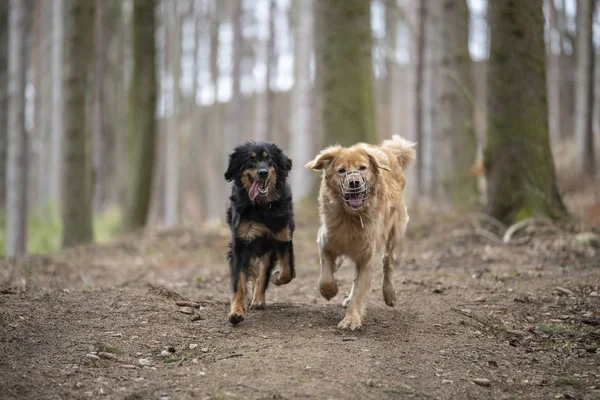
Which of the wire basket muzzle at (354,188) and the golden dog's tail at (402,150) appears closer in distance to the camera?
the wire basket muzzle at (354,188)

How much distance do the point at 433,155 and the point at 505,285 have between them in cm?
1017

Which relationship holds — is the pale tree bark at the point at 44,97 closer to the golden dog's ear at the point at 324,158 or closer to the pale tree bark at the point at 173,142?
the pale tree bark at the point at 173,142

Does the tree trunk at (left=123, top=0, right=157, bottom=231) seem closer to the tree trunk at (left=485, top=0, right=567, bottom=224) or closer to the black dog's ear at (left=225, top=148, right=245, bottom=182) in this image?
the tree trunk at (left=485, top=0, right=567, bottom=224)

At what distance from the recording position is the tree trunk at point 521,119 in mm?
8805

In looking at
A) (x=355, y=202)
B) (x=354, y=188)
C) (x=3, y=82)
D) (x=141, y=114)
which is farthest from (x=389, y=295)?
(x=3, y=82)

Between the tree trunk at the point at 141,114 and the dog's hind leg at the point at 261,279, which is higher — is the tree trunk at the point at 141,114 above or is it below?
above

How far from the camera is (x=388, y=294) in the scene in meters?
6.16

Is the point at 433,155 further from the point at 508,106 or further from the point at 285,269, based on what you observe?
the point at 285,269

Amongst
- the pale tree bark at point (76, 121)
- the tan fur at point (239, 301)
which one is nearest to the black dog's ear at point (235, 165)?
the tan fur at point (239, 301)

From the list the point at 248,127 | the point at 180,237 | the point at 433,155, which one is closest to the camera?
the point at 180,237

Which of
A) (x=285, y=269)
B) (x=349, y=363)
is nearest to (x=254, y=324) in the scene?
(x=285, y=269)

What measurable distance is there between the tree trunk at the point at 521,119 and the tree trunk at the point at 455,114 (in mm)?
5277

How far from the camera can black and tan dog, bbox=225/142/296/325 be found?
5.62 metres

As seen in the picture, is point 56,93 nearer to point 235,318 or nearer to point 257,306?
point 257,306
